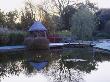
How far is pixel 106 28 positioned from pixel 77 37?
8322 millimetres

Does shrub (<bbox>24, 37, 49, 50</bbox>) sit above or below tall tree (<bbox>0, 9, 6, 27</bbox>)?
below

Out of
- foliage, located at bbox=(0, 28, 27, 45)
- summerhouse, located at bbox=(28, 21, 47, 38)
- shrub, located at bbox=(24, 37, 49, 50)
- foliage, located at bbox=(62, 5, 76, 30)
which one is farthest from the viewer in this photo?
foliage, located at bbox=(62, 5, 76, 30)

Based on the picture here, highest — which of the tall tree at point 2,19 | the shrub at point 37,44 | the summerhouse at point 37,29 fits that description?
the tall tree at point 2,19

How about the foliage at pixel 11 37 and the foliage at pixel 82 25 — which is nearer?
the foliage at pixel 11 37

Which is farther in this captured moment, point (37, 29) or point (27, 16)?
point (27, 16)

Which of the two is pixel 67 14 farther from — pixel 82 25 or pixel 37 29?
pixel 37 29

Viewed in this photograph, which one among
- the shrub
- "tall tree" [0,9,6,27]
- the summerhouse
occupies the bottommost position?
the shrub

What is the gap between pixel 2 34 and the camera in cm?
3362

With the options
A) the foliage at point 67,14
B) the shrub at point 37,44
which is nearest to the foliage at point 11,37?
the shrub at point 37,44

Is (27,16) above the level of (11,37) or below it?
above

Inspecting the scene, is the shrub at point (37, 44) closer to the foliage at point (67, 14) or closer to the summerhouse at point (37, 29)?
the summerhouse at point (37, 29)

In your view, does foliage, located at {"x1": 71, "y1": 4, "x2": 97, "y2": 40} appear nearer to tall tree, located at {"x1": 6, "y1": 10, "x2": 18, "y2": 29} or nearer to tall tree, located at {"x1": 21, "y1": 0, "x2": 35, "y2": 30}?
tall tree, located at {"x1": 21, "y1": 0, "x2": 35, "y2": 30}

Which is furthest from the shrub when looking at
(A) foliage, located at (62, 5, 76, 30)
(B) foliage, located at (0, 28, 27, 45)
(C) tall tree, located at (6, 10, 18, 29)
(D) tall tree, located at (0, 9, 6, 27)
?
(A) foliage, located at (62, 5, 76, 30)

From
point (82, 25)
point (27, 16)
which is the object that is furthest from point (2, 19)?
point (82, 25)
